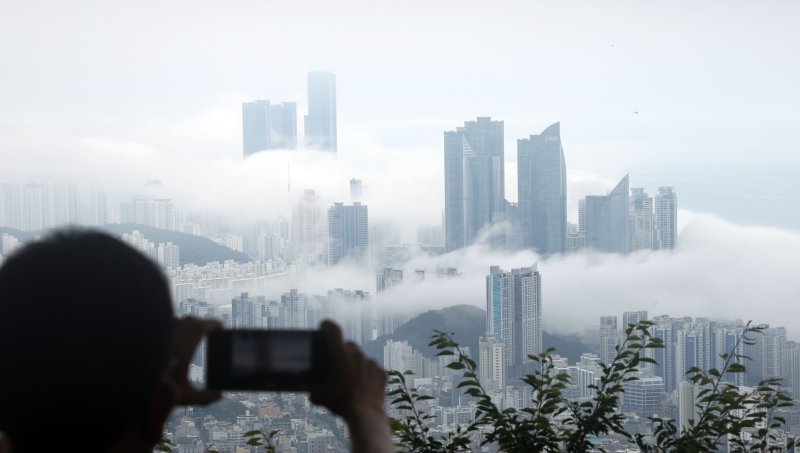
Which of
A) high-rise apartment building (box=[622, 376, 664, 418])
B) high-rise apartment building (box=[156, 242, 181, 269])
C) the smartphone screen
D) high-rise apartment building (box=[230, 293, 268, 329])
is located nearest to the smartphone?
the smartphone screen

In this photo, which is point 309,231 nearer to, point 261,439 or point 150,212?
point 150,212

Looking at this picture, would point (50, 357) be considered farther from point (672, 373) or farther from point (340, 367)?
point (672, 373)

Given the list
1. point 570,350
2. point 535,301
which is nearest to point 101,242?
point 570,350

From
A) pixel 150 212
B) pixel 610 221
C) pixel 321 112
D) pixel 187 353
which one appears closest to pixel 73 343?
pixel 187 353

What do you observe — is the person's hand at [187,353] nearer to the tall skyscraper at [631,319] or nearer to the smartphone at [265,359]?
the smartphone at [265,359]

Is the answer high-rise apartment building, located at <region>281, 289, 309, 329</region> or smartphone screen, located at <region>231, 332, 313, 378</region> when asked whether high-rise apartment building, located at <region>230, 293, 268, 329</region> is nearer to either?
high-rise apartment building, located at <region>281, 289, 309, 329</region>

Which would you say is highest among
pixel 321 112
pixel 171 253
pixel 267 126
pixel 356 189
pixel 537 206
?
pixel 321 112
